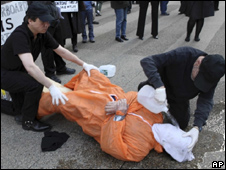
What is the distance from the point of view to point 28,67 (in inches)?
86.4

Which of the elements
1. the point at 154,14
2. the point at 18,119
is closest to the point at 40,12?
the point at 18,119

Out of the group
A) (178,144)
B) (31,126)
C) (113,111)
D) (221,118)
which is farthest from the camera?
(221,118)

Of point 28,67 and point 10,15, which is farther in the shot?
point 10,15

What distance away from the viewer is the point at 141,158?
2.07 m

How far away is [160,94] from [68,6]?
3347mm

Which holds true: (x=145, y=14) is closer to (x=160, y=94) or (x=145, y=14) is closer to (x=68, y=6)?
(x=68, y=6)

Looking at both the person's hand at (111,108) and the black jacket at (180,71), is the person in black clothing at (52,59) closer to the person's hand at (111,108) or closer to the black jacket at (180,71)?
the person's hand at (111,108)

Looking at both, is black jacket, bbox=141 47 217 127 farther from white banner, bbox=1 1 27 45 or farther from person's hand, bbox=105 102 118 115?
white banner, bbox=1 1 27 45

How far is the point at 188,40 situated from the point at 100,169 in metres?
4.25

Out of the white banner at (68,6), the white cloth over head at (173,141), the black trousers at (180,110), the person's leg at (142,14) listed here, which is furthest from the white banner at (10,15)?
the white cloth over head at (173,141)

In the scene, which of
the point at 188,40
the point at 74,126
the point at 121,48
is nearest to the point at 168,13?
the point at 188,40

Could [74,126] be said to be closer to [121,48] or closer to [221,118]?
[221,118]

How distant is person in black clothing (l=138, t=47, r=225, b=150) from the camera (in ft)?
5.70

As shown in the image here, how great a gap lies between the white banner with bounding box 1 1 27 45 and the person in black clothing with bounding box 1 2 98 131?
1340 millimetres
